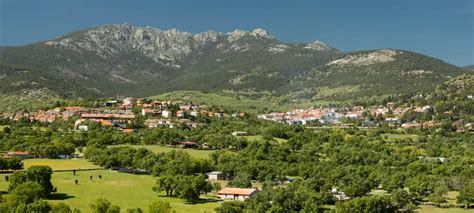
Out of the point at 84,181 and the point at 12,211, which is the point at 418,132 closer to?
the point at 84,181

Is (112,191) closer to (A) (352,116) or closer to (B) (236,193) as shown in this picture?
(B) (236,193)

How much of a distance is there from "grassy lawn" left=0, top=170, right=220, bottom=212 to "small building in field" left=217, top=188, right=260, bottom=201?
272cm

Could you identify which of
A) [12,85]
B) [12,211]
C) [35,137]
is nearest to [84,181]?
[12,211]

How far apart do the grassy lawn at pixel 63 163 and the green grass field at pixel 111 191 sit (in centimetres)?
15

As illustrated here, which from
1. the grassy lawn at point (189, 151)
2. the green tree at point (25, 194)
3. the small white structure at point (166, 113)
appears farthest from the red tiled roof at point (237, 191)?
the small white structure at point (166, 113)

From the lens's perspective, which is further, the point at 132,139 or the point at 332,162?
the point at 132,139

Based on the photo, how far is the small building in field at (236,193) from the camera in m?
53.6

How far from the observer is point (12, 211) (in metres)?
36.8

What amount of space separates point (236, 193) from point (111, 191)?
1137 cm

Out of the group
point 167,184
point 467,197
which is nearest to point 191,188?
point 167,184

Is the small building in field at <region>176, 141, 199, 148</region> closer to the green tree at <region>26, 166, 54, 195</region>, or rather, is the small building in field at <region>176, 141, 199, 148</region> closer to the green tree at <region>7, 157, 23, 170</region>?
the green tree at <region>7, 157, 23, 170</region>

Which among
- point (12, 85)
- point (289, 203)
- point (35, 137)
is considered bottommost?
point (289, 203)

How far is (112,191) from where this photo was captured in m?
52.9

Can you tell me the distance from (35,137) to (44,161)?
614 inches
